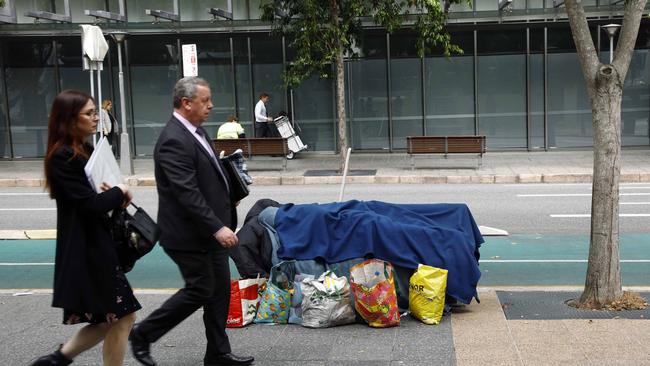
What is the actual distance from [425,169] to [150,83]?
926 cm

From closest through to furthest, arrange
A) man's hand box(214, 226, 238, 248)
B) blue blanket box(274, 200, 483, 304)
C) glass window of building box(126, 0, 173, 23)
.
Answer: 1. man's hand box(214, 226, 238, 248)
2. blue blanket box(274, 200, 483, 304)
3. glass window of building box(126, 0, 173, 23)

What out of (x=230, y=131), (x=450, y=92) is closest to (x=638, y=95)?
(x=450, y=92)

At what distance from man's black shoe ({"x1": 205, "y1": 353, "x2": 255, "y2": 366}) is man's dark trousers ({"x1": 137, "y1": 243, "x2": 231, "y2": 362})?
31mm

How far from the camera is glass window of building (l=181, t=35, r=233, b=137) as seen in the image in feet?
76.0

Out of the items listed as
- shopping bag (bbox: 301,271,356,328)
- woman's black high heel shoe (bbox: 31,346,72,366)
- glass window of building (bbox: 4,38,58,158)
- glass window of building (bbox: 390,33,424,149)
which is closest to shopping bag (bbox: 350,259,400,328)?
shopping bag (bbox: 301,271,356,328)

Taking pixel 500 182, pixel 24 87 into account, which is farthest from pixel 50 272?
pixel 24 87

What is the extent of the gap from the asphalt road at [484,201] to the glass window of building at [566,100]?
643cm

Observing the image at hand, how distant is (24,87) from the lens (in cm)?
2397

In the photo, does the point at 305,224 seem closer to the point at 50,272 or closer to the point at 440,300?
the point at 440,300

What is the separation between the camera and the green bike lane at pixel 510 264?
8.23m

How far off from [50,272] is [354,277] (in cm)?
459

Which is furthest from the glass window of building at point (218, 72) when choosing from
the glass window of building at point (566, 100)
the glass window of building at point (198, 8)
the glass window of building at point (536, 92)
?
the glass window of building at point (566, 100)

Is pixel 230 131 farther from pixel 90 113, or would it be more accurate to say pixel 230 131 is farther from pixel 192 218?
pixel 90 113

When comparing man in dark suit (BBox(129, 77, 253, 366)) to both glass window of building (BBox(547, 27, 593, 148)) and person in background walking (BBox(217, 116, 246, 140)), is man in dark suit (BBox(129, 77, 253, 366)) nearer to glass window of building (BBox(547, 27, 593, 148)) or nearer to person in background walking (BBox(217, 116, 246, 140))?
person in background walking (BBox(217, 116, 246, 140))
